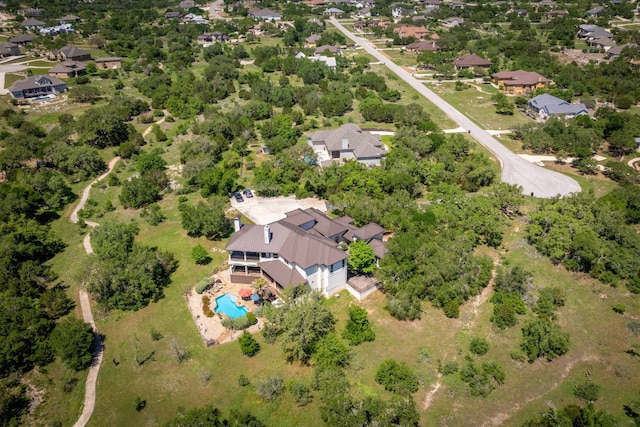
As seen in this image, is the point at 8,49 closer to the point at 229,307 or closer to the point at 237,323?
the point at 229,307

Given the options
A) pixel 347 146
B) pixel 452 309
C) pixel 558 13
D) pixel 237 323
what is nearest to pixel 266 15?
pixel 558 13

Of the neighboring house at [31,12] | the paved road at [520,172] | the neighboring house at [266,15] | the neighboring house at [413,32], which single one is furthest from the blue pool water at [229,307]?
the neighboring house at [31,12]

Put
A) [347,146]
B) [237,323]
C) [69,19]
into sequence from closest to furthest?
[237,323]
[347,146]
[69,19]

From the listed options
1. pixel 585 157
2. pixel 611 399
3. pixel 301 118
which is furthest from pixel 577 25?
pixel 611 399

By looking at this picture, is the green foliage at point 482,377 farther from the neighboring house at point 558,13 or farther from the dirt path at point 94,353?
the neighboring house at point 558,13

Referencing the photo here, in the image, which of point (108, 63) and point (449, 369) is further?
point (108, 63)

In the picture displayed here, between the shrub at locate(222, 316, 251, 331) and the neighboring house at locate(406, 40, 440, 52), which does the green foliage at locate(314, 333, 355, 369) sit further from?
the neighboring house at locate(406, 40, 440, 52)
